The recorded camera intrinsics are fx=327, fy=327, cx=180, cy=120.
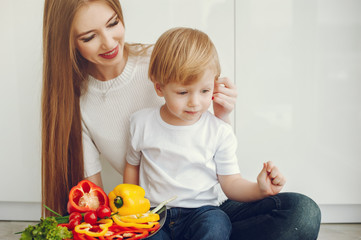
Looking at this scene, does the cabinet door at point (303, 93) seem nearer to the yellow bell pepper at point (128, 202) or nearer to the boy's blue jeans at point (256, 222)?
the boy's blue jeans at point (256, 222)

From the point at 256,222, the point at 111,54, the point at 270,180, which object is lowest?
the point at 256,222

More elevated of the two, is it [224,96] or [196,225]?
[224,96]

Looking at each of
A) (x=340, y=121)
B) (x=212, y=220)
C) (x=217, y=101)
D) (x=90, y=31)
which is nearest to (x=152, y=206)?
Result: (x=212, y=220)

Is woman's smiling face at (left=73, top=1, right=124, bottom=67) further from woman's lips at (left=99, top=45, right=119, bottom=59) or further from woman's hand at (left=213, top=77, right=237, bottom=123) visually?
woman's hand at (left=213, top=77, right=237, bottom=123)

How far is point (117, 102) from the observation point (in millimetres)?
1083

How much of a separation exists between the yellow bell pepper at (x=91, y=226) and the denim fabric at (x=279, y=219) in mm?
368

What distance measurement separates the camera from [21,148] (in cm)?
134

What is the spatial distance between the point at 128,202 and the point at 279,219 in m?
0.40

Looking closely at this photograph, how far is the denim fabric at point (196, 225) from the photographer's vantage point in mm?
814

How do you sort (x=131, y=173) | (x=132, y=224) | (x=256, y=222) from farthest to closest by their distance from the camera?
(x=131, y=173) → (x=256, y=222) → (x=132, y=224)

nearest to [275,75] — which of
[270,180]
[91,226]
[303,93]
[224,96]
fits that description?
[303,93]

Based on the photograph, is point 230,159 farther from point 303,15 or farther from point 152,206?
point 303,15

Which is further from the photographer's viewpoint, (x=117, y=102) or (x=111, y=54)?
(x=117, y=102)

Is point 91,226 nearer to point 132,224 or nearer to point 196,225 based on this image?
point 132,224
